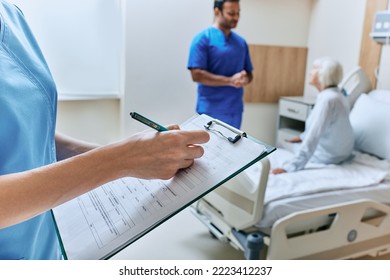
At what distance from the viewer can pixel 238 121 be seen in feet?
9.39

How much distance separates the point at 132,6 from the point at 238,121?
1203mm

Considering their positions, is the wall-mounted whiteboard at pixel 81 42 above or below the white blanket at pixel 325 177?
above

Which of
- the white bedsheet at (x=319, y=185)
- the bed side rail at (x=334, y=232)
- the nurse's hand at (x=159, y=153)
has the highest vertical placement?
the nurse's hand at (x=159, y=153)

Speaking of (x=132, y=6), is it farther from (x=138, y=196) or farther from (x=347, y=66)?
(x=138, y=196)

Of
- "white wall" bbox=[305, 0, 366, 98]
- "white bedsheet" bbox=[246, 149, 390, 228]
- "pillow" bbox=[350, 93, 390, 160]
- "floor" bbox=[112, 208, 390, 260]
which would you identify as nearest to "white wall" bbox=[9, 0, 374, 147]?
"white wall" bbox=[305, 0, 366, 98]

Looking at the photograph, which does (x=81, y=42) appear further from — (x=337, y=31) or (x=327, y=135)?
(x=337, y=31)

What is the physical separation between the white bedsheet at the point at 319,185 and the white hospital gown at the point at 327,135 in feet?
0.24

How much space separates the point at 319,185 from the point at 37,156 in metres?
1.70

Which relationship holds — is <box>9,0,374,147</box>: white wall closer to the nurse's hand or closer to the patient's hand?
the patient's hand

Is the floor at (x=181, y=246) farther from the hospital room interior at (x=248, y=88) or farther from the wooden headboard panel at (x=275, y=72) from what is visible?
the wooden headboard panel at (x=275, y=72)

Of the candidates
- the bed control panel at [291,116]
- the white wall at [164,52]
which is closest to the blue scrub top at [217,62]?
the white wall at [164,52]

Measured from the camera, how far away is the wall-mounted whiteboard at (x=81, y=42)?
2689 mm

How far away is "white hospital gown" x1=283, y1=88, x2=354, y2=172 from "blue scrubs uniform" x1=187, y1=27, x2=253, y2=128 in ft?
1.97

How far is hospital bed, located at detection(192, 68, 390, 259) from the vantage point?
1.84 m
